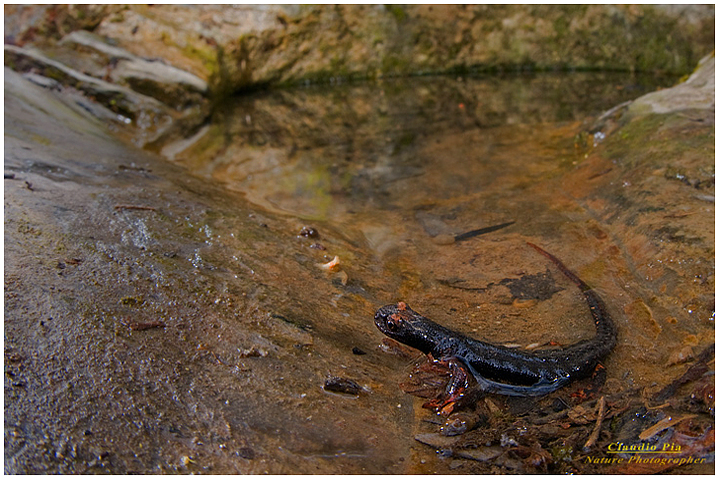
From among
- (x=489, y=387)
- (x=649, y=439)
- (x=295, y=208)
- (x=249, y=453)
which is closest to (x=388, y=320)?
(x=489, y=387)

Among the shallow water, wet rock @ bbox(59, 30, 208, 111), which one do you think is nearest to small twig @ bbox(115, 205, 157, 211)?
the shallow water

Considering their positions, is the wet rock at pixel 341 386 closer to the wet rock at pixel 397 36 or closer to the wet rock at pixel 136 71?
the wet rock at pixel 136 71

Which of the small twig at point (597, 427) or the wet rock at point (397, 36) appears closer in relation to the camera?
the small twig at point (597, 427)

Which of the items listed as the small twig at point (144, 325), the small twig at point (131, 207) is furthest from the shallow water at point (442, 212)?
the small twig at point (131, 207)

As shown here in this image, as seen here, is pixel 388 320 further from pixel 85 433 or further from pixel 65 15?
pixel 65 15

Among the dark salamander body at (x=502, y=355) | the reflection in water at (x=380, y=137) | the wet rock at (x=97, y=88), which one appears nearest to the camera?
the dark salamander body at (x=502, y=355)

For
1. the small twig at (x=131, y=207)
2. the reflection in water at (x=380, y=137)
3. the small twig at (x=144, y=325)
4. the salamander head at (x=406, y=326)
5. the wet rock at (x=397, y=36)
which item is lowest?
the salamander head at (x=406, y=326)

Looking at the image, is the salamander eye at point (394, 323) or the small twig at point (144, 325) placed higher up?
the small twig at point (144, 325)

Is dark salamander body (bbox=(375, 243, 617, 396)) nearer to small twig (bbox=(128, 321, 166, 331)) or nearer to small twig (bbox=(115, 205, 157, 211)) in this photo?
small twig (bbox=(128, 321, 166, 331))
